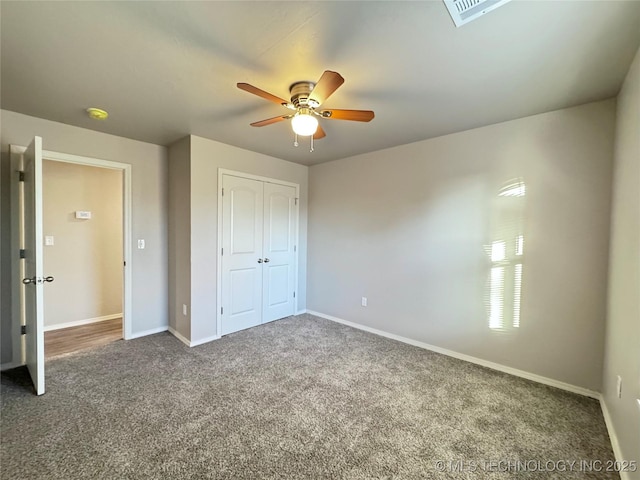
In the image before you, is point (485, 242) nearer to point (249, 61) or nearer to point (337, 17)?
point (337, 17)

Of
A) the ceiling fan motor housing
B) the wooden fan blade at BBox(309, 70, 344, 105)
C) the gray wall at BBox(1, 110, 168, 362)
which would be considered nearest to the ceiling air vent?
the wooden fan blade at BBox(309, 70, 344, 105)

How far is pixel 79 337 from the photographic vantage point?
334 cm

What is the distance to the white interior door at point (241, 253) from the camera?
3.45 metres

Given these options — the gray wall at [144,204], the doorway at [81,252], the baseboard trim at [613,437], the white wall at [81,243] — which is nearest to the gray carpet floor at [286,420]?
the baseboard trim at [613,437]

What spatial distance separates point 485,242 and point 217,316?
10.4ft

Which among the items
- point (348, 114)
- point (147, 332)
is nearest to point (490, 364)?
point (348, 114)

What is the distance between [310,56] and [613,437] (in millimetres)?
3120

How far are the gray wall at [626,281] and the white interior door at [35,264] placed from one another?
3.87 metres

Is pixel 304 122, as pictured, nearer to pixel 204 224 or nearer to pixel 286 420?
pixel 204 224

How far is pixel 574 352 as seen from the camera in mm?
2299

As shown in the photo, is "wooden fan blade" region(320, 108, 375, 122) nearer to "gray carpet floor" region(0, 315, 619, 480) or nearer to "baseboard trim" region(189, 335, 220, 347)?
"gray carpet floor" region(0, 315, 619, 480)

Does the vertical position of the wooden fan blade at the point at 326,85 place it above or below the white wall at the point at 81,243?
above

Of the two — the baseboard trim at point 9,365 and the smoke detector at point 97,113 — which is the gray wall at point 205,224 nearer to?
Answer: the smoke detector at point 97,113

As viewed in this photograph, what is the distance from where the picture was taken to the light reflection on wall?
253 centimetres
